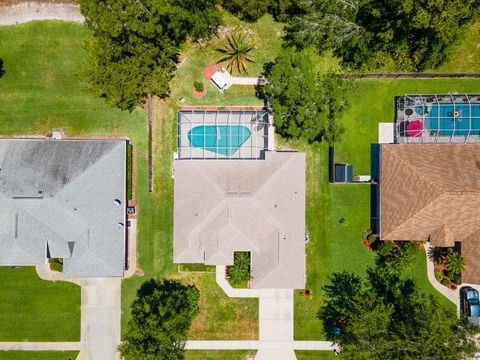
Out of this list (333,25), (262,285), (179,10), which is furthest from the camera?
(262,285)

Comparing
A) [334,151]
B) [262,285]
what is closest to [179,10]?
[334,151]

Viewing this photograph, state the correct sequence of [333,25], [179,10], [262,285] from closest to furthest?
[179,10] < [333,25] < [262,285]

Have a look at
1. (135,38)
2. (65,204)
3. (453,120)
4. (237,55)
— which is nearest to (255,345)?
(65,204)

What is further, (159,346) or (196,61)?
(196,61)

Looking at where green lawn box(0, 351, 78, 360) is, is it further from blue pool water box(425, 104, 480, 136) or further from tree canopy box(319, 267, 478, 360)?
blue pool water box(425, 104, 480, 136)

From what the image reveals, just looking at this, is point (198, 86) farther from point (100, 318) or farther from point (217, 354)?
point (217, 354)

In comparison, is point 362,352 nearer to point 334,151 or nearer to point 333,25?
point 334,151

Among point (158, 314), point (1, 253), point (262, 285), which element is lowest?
point (158, 314)

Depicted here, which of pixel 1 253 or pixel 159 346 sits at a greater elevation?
pixel 1 253
